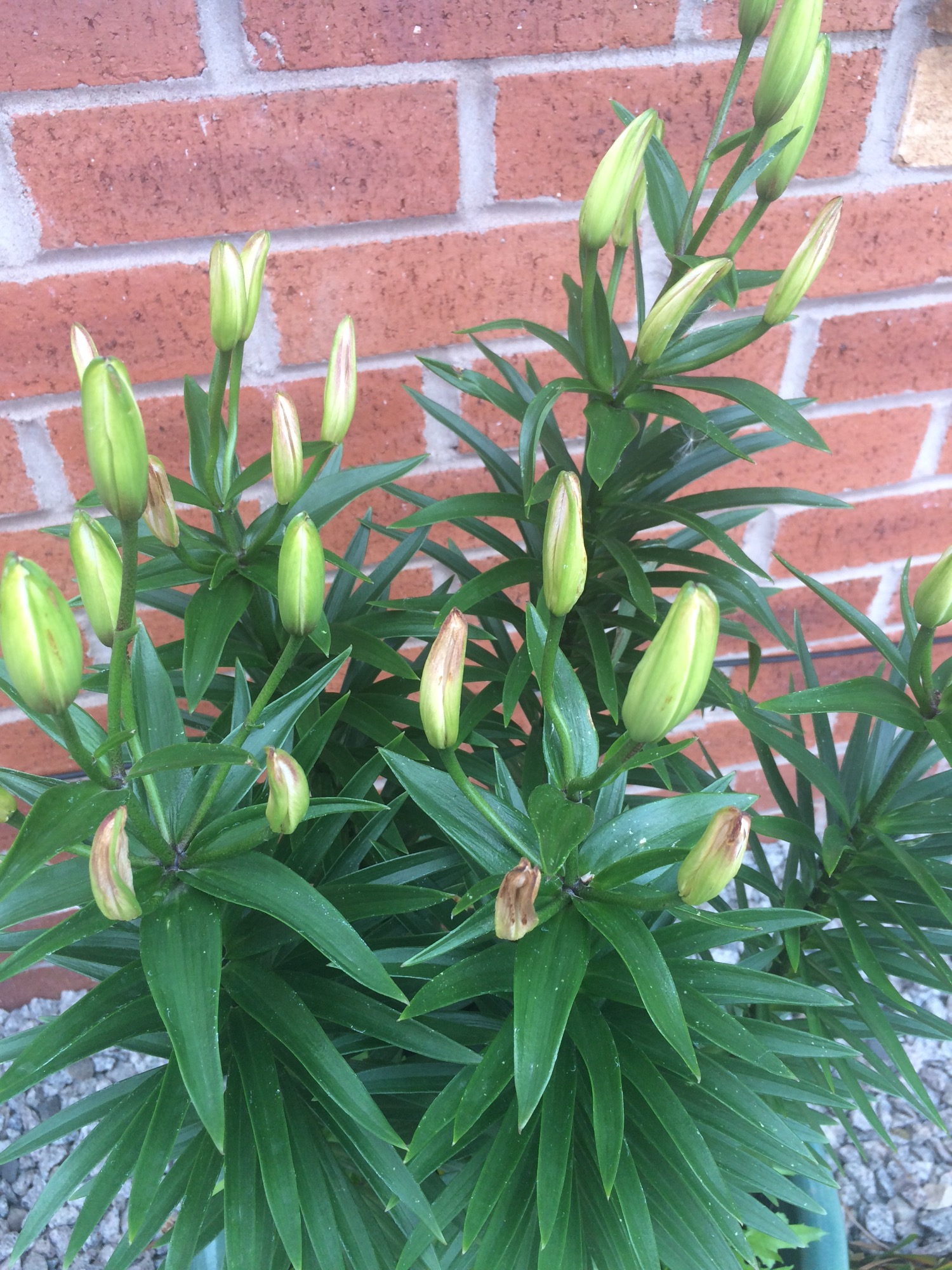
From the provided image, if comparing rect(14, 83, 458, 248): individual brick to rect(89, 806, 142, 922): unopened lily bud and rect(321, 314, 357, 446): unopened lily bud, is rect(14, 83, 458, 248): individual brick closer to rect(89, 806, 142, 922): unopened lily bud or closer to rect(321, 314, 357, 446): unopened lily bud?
rect(321, 314, 357, 446): unopened lily bud

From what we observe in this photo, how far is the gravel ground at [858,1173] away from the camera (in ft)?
3.19

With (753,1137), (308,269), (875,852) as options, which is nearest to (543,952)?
(753,1137)

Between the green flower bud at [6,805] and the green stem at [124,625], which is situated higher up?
the green stem at [124,625]

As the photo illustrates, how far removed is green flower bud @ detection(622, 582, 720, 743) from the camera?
34 cm

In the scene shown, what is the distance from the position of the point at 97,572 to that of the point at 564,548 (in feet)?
0.62

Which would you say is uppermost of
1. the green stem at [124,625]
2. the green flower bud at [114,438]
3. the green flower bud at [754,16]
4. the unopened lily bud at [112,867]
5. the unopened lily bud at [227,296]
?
the green flower bud at [754,16]

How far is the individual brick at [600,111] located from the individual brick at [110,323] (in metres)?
0.29

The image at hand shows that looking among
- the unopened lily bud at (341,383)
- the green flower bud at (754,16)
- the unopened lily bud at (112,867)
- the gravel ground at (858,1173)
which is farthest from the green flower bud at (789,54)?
the gravel ground at (858,1173)

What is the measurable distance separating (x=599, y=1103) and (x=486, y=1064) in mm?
57

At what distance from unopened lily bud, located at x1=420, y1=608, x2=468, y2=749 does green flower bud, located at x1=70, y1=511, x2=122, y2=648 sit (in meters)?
0.13

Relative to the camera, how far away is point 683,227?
0.54 metres

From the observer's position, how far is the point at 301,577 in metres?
0.39

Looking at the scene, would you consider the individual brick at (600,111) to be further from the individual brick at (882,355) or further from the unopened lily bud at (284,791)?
the unopened lily bud at (284,791)

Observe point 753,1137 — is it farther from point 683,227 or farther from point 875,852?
point 683,227
